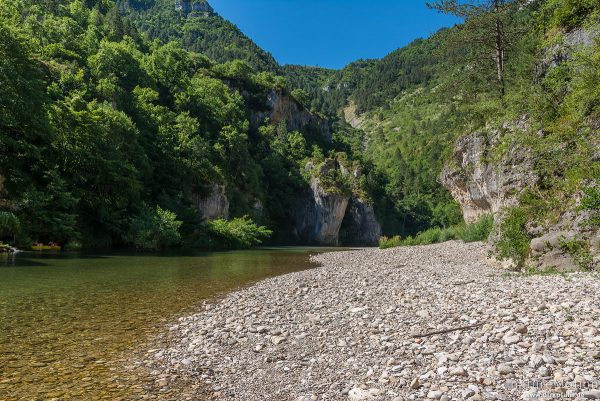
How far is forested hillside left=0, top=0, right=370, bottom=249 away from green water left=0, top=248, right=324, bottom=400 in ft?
48.1

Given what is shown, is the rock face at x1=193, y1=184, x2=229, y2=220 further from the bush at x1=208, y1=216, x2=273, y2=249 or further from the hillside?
the hillside

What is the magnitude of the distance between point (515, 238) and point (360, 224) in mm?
68211

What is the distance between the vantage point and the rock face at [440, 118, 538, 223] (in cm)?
1530

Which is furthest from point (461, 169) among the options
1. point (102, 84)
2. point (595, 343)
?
point (102, 84)

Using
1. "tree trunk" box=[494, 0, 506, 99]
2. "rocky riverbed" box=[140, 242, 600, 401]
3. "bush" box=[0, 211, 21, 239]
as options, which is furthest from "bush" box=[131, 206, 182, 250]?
"tree trunk" box=[494, 0, 506, 99]

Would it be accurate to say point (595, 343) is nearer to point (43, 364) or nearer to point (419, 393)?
point (419, 393)

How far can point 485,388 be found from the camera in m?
3.78

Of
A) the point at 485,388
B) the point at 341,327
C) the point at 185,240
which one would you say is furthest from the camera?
the point at 185,240

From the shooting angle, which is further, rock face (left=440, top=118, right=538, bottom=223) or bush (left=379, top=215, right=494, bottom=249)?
bush (left=379, top=215, right=494, bottom=249)

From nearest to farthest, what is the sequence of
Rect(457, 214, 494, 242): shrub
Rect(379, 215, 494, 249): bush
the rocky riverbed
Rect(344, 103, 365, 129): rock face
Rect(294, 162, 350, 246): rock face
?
the rocky riverbed → Rect(457, 214, 494, 242): shrub → Rect(379, 215, 494, 249): bush → Rect(294, 162, 350, 246): rock face → Rect(344, 103, 365, 129): rock face

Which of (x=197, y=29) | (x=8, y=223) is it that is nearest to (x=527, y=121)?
(x=8, y=223)

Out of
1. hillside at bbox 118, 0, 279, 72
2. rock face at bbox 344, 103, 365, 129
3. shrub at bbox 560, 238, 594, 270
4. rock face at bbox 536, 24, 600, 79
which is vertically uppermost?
hillside at bbox 118, 0, 279, 72

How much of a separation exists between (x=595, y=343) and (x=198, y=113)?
6867 centimetres

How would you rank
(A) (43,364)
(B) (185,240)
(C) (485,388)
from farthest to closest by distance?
(B) (185,240), (A) (43,364), (C) (485,388)
